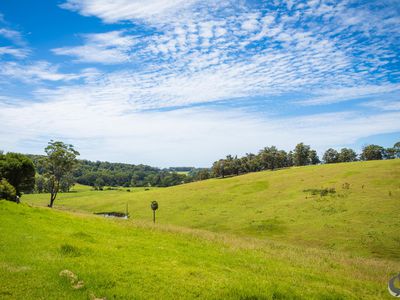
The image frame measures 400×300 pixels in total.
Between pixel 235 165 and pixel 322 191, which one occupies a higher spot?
pixel 235 165

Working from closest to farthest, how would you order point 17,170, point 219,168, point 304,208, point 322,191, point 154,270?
point 154,270, point 304,208, point 17,170, point 322,191, point 219,168

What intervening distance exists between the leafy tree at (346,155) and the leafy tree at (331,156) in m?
1.91

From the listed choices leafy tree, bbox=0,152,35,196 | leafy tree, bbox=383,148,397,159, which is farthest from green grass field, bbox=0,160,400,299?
leafy tree, bbox=383,148,397,159

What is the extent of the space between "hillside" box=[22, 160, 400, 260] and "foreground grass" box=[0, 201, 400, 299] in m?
19.0

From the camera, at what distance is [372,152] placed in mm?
150625

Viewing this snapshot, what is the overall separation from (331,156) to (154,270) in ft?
512

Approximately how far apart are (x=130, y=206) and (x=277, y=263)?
232 feet

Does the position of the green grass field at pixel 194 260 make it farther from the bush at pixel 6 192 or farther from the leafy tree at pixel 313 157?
the leafy tree at pixel 313 157

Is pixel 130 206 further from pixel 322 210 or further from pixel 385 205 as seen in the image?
pixel 385 205

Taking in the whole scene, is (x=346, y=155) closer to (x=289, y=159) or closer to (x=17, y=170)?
(x=289, y=159)

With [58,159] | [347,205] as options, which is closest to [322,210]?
[347,205]

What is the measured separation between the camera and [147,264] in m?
17.4

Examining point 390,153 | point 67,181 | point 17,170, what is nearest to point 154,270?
point 17,170

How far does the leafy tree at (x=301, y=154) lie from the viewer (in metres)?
150
